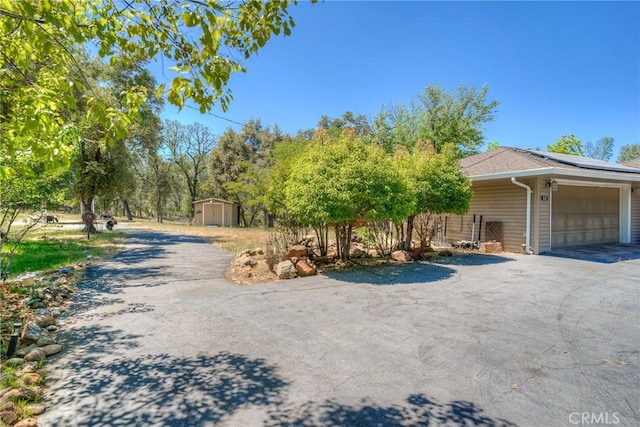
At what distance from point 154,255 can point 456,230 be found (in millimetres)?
11347

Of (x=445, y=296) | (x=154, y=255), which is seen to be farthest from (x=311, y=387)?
(x=154, y=255)

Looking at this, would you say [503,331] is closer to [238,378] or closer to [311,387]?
[311,387]

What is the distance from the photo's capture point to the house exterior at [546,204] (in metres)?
10.3

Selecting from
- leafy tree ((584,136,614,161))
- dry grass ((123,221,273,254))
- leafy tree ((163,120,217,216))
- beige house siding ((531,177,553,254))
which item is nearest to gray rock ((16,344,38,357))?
dry grass ((123,221,273,254))

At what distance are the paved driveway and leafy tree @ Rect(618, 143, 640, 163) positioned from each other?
6954 cm

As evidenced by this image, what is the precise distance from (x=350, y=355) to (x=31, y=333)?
3673 mm

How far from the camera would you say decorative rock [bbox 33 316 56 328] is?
4129mm

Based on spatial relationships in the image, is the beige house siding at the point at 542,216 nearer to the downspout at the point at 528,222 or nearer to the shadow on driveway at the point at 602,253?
the downspout at the point at 528,222

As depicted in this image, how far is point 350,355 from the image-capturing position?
344cm

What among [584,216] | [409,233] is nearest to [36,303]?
[409,233]

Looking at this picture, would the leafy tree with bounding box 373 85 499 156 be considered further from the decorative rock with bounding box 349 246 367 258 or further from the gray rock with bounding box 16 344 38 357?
the gray rock with bounding box 16 344 38 357

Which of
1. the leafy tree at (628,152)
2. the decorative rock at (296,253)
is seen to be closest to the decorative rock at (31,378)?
the decorative rock at (296,253)

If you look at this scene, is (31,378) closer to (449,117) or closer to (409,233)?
(409,233)

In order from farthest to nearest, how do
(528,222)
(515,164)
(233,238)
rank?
(233,238)
(515,164)
(528,222)
